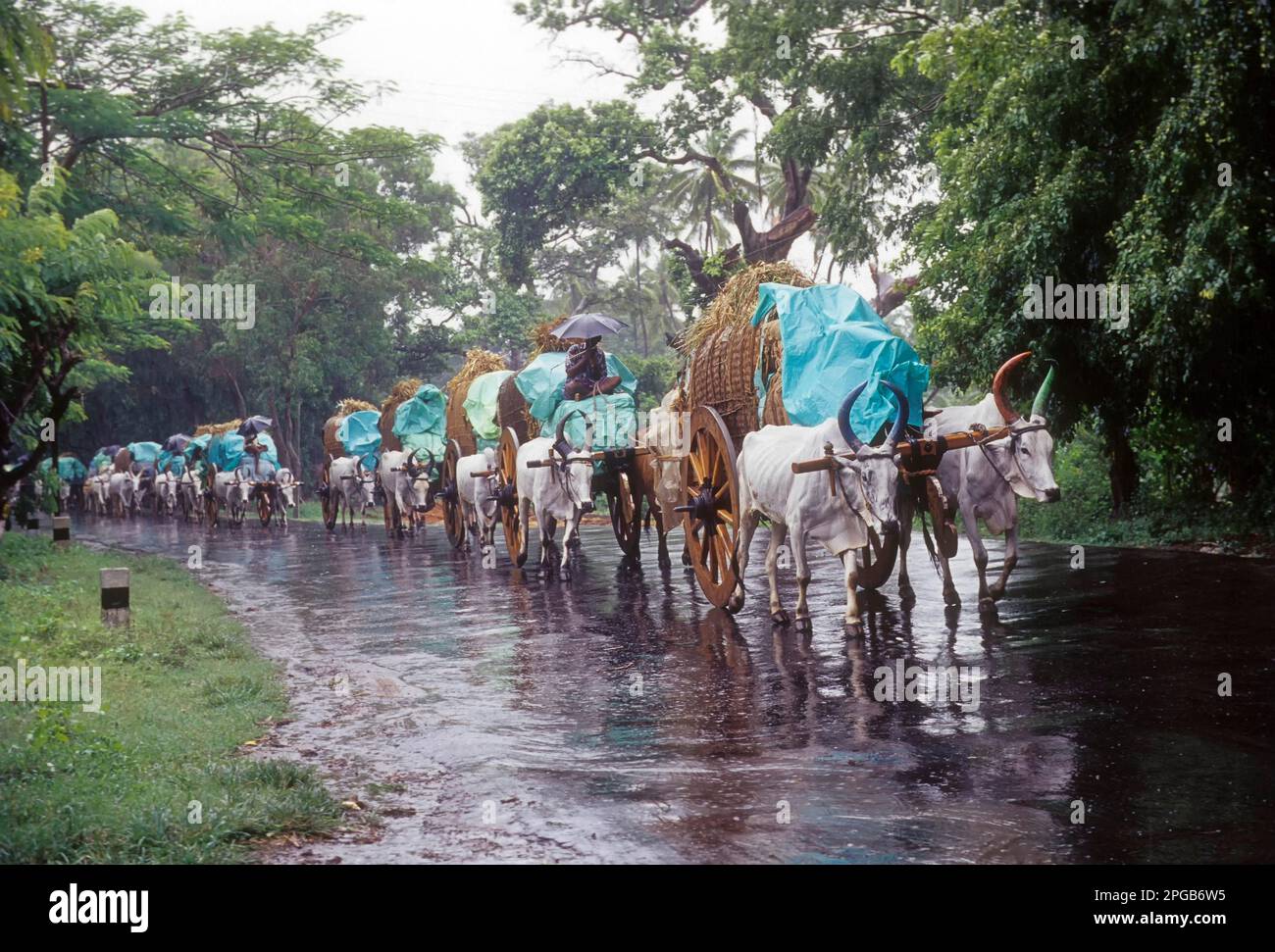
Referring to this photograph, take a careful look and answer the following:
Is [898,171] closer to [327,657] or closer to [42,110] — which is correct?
[42,110]

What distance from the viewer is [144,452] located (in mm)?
41156

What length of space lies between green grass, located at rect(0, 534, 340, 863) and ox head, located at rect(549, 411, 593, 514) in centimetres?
485

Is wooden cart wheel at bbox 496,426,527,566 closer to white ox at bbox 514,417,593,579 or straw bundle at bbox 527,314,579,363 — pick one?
white ox at bbox 514,417,593,579

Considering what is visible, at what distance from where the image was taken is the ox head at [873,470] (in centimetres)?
982

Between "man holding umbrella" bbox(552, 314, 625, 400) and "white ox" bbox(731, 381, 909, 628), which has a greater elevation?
"man holding umbrella" bbox(552, 314, 625, 400)

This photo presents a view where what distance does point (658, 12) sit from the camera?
2825cm

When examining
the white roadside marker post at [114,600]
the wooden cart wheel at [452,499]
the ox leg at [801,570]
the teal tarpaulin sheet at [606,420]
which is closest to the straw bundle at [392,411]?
the wooden cart wheel at [452,499]

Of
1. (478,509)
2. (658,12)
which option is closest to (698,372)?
(478,509)

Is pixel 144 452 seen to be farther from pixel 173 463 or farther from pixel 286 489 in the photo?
pixel 286 489

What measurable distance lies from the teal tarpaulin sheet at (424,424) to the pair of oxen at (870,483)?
1360cm

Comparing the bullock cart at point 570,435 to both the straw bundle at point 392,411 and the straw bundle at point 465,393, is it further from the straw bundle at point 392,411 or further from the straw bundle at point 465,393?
the straw bundle at point 392,411

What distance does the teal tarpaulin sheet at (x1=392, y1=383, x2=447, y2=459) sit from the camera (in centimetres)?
2428

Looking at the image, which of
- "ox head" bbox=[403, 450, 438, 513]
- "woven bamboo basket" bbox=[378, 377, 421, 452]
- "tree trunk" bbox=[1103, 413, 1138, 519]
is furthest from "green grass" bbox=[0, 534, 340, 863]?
"woven bamboo basket" bbox=[378, 377, 421, 452]

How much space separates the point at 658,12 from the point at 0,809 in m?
25.8
